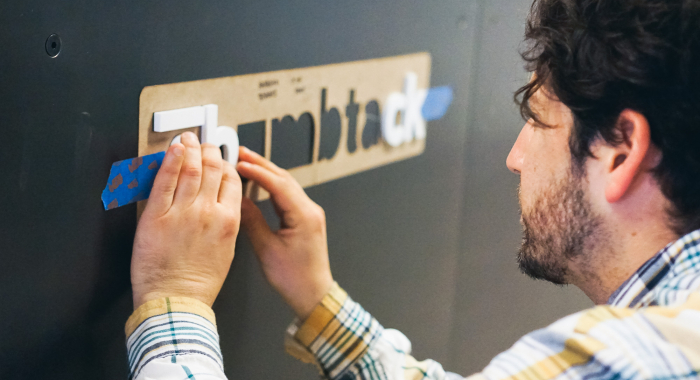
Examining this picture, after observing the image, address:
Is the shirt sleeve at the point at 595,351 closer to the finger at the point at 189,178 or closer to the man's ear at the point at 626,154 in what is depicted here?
the man's ear at the point at 626,154

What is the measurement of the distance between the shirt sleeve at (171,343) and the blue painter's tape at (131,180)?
0.12 metres

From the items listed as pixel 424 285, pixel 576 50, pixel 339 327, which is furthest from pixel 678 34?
pixel 424 285

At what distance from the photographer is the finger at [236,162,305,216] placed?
810 mm

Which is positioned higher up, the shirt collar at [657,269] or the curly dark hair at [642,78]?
the curly dark hair at [642,78]

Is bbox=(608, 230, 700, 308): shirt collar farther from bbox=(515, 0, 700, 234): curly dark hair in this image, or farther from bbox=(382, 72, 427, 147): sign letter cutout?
bbox=(382, 72, 427, 147): sign letter cutout

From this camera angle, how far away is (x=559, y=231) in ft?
2.76

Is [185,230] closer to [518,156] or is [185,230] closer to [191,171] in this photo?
[191,171]

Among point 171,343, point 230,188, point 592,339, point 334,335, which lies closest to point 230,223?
point 230,188

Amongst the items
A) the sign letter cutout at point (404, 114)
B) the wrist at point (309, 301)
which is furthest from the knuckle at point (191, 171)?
the sign letter cutout at point (404, 114)

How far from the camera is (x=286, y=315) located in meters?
0.95

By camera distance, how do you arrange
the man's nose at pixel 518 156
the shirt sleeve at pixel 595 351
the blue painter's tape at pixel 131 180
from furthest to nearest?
the man's nose at pixel 518 156
the blue painter's tape at pixel 131 180
the shirt sleeve at pixel 595 351

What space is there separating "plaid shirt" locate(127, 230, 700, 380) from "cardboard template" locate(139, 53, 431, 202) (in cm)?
20

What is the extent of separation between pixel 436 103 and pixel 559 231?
0.40 metres

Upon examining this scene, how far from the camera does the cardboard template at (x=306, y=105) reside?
0.73m
